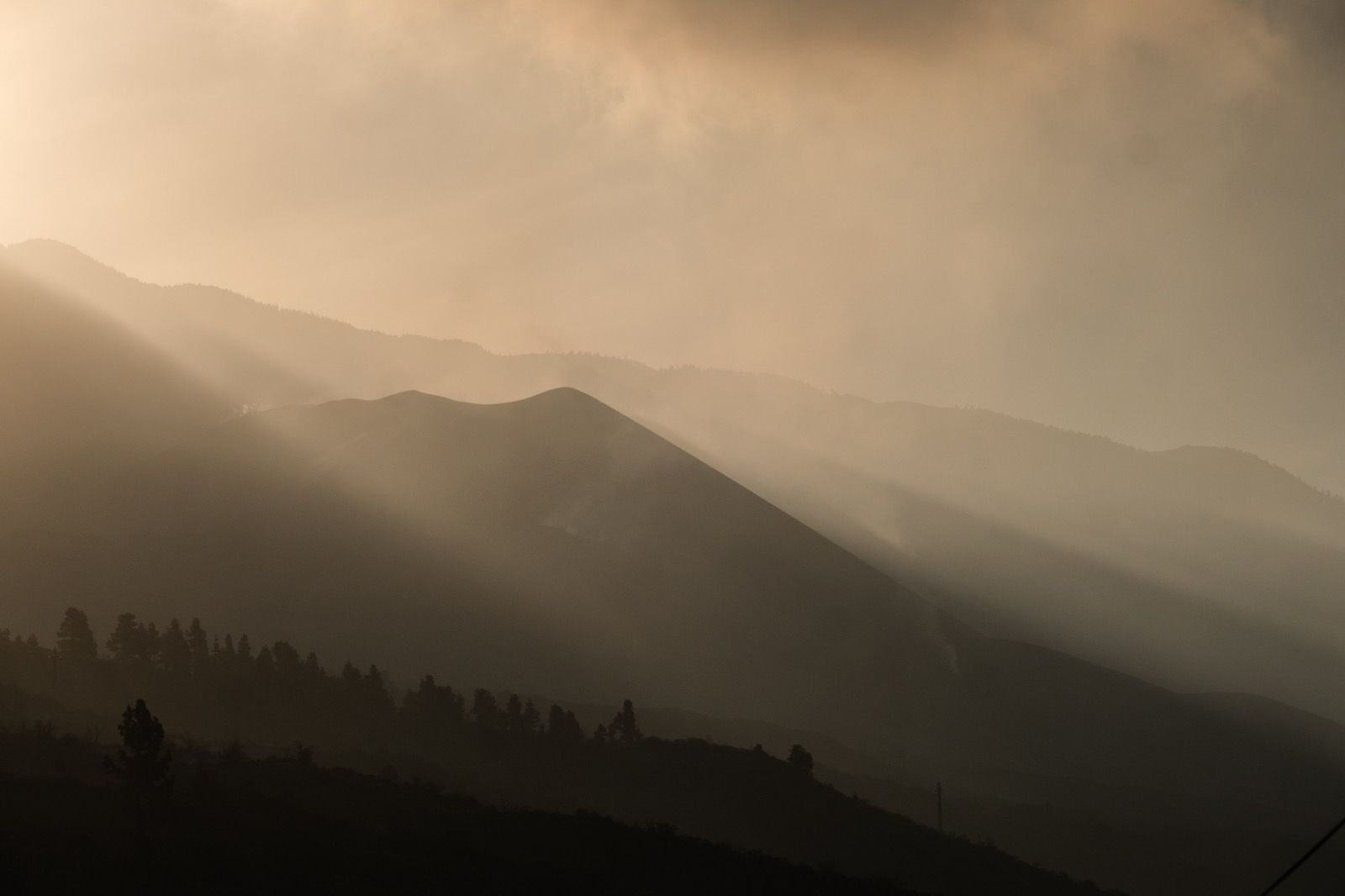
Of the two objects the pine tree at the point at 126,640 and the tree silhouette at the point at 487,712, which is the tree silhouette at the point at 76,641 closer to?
the pine tree at the point at 126,640

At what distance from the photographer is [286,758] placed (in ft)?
261

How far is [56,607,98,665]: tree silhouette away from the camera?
12088 cm

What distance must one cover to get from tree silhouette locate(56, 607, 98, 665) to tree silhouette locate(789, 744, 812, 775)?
66036 mm

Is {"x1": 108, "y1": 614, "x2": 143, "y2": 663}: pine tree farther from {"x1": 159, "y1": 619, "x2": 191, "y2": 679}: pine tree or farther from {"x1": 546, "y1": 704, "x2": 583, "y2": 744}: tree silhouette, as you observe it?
{"x1": 546, "y1": 704, "x2": 583, "y2": 744}: tree silhouette

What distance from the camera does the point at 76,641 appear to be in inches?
4788

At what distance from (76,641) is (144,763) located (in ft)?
223

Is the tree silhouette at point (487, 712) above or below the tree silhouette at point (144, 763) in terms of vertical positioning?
above

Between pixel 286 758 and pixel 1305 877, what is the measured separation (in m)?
113

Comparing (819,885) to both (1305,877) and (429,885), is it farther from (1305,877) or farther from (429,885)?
(1305,877)

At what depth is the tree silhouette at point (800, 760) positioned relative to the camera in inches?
4262

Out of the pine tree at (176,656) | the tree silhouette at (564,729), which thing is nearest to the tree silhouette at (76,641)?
the pine tree at (176,656)

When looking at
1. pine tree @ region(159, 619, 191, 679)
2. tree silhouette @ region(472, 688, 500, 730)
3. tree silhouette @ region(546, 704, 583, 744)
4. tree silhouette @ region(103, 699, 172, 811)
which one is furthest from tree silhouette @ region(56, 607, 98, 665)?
tree silhouette @ region(103, 699, 172, 811)

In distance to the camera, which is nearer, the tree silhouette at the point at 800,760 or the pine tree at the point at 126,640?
the tree silhouette at the point at 800,760

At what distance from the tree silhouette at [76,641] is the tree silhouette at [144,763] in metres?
64.5
